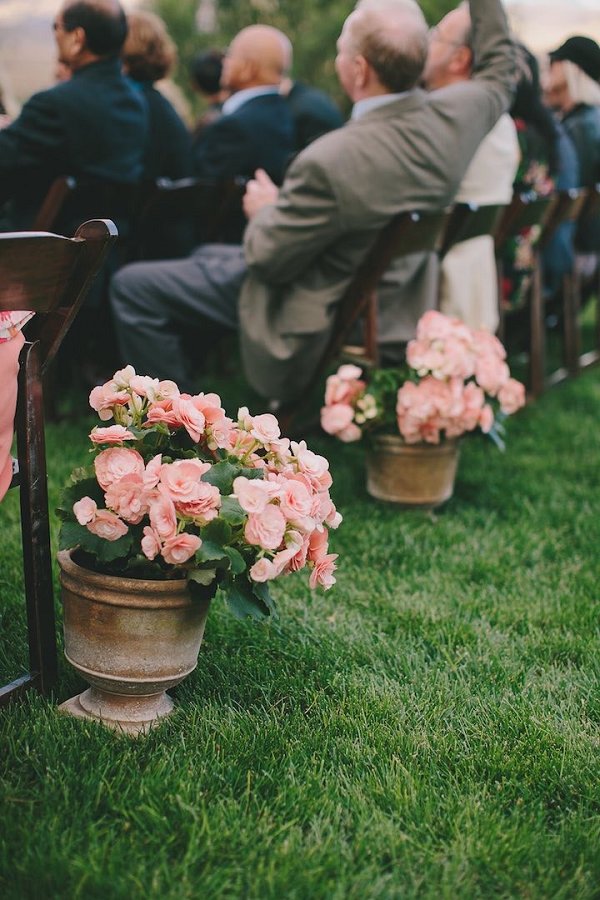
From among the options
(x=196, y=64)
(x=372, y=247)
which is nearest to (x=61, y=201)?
(x=372, y=247)

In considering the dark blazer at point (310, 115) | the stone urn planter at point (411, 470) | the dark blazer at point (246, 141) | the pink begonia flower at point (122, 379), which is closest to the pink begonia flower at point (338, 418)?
the stone urn planter at point (411, 470)

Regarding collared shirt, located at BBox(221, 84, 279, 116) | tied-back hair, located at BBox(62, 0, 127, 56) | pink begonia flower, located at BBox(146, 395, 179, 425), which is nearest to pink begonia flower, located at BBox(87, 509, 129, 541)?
pink begonia flower, located at BBox(146, 395, 179, 425)

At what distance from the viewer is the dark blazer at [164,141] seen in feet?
17.6

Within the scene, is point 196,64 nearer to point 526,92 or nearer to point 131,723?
point 526,92

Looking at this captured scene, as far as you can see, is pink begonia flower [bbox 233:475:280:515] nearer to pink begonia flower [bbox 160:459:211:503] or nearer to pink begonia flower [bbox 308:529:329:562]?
pink begonia flower [bbox 160:459:211:503]

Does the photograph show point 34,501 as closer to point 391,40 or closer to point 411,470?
point 411,470

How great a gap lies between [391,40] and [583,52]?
148 centimetres

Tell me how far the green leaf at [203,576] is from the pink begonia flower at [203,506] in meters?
0.09

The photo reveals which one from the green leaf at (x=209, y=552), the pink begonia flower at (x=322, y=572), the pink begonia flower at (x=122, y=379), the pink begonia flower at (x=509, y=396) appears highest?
the pink begonia flower at (x=122, y=379)

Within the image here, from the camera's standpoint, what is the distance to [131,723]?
83.7 inches

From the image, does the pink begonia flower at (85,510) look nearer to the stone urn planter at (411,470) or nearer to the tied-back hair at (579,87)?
the stone urn planter at (411,470)

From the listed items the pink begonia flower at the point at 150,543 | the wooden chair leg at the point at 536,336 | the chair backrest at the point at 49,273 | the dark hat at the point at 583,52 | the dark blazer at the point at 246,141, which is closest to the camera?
the chair backrest at the point at 49,273

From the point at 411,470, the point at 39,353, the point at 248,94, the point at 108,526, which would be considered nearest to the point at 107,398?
the point at 39,353

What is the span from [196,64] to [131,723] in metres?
6.32
